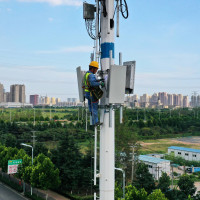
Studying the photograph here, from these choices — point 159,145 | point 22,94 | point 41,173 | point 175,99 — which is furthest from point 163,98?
point 41,173

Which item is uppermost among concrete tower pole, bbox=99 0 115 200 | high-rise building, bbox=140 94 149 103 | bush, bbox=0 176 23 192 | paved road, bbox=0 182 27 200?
high-rise building, bbox=140 94 149 103

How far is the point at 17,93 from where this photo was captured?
140875 millimetres

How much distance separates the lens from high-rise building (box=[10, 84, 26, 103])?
13879cm

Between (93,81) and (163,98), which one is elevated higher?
(163,98)

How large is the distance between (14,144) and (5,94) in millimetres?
118709

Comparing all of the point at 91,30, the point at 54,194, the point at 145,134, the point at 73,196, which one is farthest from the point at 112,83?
the point at 145,134

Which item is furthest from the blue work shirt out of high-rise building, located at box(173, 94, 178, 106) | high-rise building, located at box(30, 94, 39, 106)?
high-rise building, located at box(173, 94, 178, 106)

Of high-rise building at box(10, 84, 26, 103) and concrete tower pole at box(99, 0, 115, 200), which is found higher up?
high-rise building at box(10, 84, 26, 103)

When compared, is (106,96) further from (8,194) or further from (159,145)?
(159,145)

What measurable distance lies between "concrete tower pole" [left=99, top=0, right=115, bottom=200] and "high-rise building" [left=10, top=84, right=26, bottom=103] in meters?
139

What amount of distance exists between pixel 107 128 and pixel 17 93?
5623 inches

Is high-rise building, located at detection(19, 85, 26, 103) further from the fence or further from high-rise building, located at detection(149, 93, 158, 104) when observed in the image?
the fence

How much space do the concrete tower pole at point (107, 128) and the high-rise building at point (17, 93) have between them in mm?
139480

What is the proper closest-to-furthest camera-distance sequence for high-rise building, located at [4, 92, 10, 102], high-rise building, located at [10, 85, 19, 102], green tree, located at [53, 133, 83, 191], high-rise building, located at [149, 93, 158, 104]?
1. green tree, located at [53, 133, 83, 191]
2. high-rise building, located at [10, 85, 19, 102]
3. high-rise building, located at [4, 92, 10, 102]
4. high-rise building, located at [149, 93, 158, 104]
